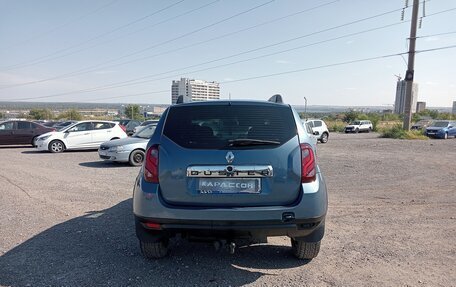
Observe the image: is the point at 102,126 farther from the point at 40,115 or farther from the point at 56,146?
the point at 40,115

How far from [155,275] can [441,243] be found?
3603mm

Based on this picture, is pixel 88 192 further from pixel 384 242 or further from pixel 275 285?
pixel 384 242

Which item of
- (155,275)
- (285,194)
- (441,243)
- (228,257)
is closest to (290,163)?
(285,194)

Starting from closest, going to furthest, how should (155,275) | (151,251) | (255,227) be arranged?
(255,227)
(155,275)
(151,251)

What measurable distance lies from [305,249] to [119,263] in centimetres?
202

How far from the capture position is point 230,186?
10.7ft

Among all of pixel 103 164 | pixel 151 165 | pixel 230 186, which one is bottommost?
pixel 103 164

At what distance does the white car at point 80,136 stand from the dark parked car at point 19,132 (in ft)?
10.0

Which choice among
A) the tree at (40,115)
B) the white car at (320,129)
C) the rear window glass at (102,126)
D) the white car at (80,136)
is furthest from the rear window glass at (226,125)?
the tree at (40,115)

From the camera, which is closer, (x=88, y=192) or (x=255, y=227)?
(x=255, y=227)

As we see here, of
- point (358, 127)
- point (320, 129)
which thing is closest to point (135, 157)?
point (320, 129)

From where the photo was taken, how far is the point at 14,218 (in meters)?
5.39

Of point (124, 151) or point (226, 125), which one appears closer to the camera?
point (226, 125)

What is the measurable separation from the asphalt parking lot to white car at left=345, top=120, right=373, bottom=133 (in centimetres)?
4268
